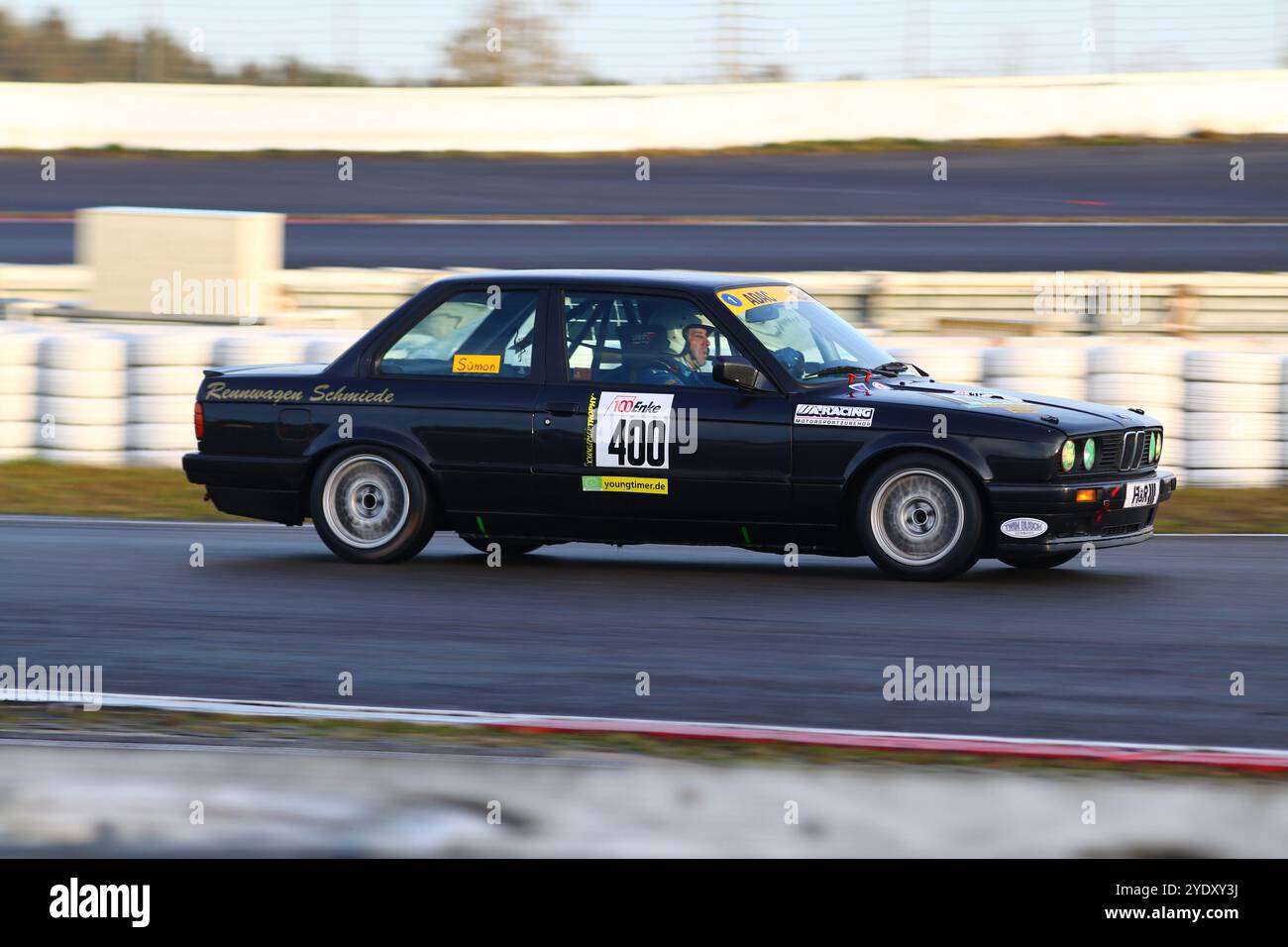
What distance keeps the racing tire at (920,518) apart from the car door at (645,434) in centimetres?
40

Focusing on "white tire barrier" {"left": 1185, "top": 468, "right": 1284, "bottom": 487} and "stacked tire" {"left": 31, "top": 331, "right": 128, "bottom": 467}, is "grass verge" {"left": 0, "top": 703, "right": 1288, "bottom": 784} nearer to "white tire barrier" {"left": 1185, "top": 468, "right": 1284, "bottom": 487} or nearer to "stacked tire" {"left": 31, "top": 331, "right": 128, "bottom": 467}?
"stacked tire" {"left": 31, "top": 331, "right": 128, "bottom": 467}

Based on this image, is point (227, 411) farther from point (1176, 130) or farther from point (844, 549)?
point (1176, 130)

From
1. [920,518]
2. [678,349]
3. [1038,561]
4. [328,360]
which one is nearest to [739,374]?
[678,349]

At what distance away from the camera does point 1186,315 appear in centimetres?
1477

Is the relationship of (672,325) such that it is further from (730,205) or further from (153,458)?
(730,205)

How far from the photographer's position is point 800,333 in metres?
8.46

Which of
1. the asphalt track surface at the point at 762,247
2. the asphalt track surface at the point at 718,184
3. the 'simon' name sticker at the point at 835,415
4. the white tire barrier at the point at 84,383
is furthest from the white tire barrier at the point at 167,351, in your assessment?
the asphalt track surface at the point at 718,184

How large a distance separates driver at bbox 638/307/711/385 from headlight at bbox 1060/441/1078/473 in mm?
1613

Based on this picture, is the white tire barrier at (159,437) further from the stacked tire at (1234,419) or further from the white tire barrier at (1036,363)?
the stacked tire at (1234,419)

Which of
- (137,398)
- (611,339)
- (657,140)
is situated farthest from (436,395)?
(657,140)

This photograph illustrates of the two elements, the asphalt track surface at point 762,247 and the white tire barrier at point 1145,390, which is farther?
the asphalt track surface at point 762,247

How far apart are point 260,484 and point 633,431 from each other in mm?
1932

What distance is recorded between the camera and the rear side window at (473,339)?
8.50m
